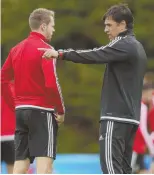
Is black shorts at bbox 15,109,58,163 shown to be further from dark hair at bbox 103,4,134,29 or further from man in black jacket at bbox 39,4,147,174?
dark hair at bbox 103,4,134,29

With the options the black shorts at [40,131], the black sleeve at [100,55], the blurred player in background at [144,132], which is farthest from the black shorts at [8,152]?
the black sleeve at [100,55]

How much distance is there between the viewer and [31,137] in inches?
346

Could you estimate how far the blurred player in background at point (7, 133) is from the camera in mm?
10234

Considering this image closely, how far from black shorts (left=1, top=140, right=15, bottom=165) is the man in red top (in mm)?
1638

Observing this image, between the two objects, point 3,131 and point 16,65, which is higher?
point 16,65

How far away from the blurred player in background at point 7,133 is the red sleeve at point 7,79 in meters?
0.35

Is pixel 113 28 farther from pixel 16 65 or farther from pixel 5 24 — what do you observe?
pixel 5 24

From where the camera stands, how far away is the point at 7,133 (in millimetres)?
10438

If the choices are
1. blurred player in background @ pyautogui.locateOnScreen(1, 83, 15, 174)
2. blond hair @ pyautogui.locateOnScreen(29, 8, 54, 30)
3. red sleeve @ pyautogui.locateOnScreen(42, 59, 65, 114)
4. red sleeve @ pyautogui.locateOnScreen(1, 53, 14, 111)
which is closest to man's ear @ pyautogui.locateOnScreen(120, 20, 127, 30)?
red sleeve @ pyautogui.locateOnScreen(42, 59, 65, 114)

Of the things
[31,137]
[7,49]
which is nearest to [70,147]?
[7,49]

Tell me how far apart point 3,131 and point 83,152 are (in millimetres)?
10974

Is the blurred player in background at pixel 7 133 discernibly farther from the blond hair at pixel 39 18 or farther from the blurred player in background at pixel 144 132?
the blurred player in background at pixel 144 132

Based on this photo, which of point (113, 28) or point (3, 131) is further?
point (3, 131)

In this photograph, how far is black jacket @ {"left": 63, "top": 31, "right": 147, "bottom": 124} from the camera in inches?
311
